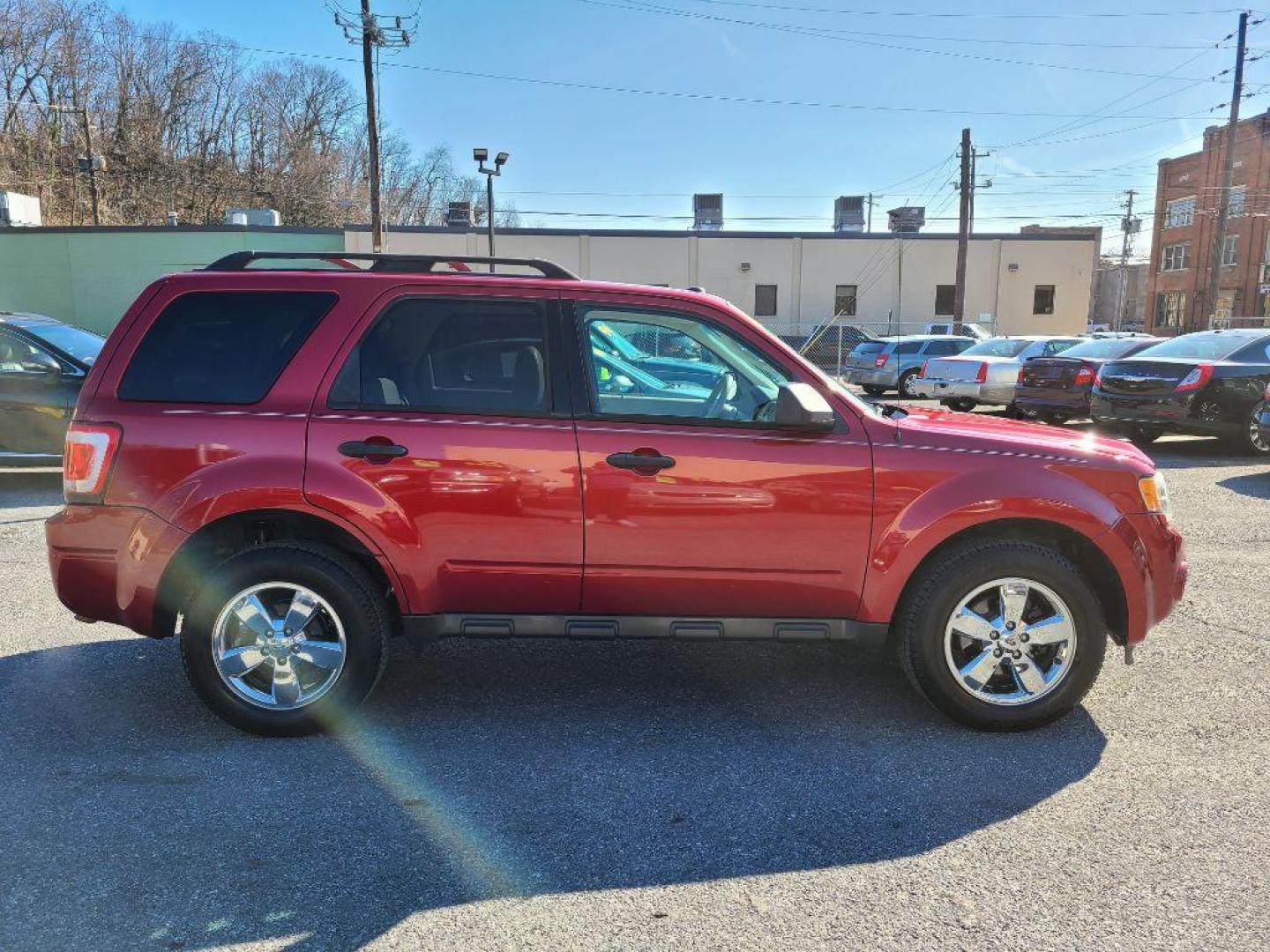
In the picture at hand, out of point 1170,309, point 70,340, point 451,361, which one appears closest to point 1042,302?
point 1170,309

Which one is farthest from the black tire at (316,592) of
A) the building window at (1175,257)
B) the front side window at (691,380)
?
the building window at (1175,257)

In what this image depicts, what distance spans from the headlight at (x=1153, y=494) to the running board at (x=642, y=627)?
1.22 metres

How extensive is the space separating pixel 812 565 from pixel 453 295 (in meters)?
1.87

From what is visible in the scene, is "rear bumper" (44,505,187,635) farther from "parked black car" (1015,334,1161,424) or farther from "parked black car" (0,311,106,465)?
"parked black car" (1015,334,1161,424)

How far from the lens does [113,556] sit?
12.0 ft

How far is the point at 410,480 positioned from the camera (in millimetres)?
3582

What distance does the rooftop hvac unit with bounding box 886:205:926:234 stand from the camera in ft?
133

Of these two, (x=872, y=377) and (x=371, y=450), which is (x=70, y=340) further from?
(x=872, y=377)

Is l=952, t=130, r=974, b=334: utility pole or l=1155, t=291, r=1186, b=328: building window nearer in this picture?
l=952, t=130, r=974, b=334: utility pole

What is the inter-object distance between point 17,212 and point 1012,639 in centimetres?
4341

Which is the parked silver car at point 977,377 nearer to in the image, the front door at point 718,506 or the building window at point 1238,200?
the front door at point 718,506

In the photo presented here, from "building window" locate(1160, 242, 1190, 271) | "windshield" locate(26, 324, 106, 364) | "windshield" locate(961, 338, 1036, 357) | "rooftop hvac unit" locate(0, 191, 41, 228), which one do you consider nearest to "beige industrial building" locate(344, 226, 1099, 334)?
"rooftop hvac unit" locate(0, 191, 41, 228)

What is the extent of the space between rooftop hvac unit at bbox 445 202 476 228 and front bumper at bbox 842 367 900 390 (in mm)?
22362

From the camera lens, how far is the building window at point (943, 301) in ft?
135
